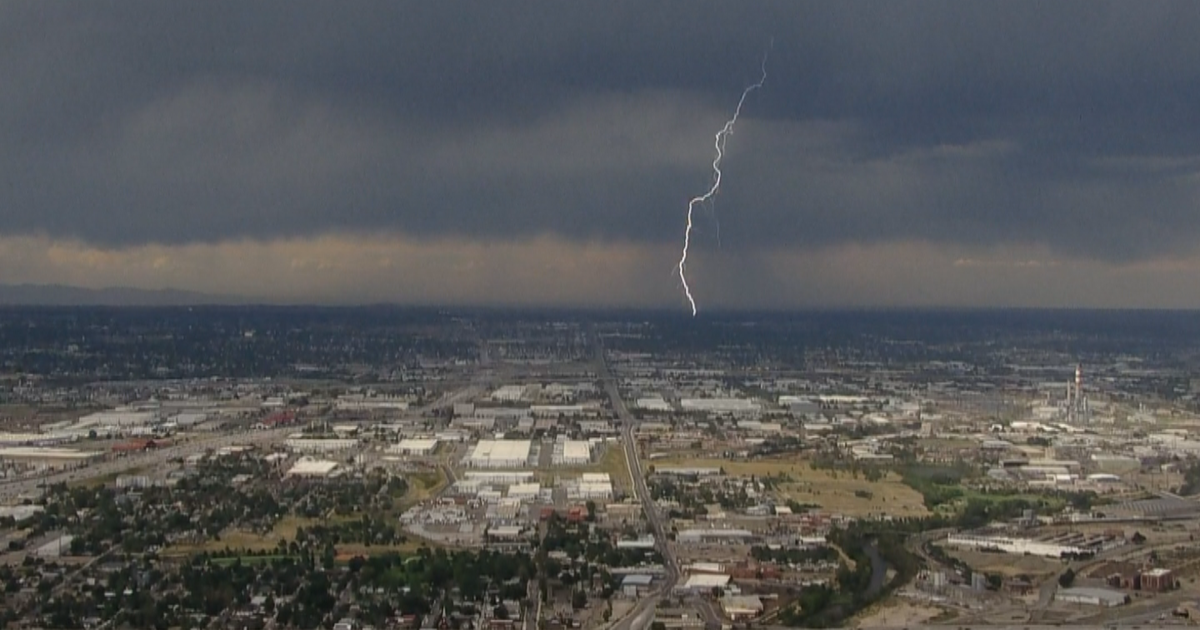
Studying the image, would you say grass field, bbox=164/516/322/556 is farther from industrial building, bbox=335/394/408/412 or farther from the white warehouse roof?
industrial building, bbox=335/394/408/412

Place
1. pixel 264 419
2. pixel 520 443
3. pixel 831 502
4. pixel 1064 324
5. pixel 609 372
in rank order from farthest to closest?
pixel 1064 324 < pixel 609 372 < pixel 264 419 < pixel 520 443 < pixel 831 502

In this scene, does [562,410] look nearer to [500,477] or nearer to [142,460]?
[500,477]

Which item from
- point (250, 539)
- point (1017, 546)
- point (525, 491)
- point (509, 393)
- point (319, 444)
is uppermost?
point (509, 393)

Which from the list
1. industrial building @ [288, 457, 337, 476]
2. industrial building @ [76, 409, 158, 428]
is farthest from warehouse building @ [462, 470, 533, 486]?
industrial building @ [76, 409, 158, 428]

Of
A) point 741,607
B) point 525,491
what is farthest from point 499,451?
point 741,607

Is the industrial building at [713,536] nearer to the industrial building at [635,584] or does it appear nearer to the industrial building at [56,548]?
the industrial building at [635,584]

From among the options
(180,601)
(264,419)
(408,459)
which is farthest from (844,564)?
(264,419)

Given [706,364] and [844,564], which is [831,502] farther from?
[706,364]
